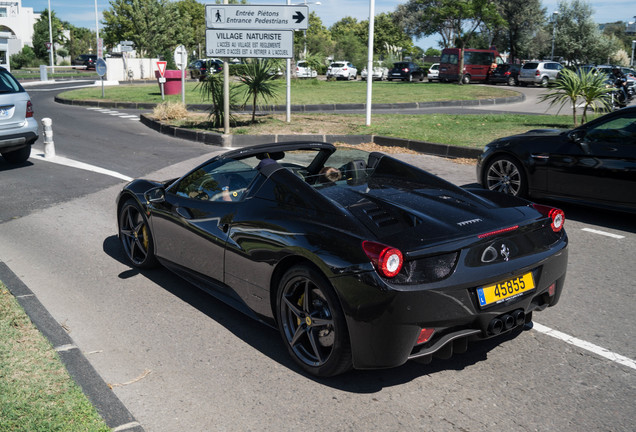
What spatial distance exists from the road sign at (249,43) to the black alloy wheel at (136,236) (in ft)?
33.4

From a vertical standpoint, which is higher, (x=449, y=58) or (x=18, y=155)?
(x=449, y=58)

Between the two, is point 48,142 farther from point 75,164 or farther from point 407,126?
point 407,126

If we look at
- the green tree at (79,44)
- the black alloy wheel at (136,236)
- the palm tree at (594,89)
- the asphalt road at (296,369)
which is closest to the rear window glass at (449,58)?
the palm tree at (594,89)

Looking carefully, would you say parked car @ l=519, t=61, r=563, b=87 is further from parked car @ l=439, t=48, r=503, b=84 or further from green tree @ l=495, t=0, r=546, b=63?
green tree @ l=495, t=0, r=546, b=63

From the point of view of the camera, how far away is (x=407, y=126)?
16.7 metres

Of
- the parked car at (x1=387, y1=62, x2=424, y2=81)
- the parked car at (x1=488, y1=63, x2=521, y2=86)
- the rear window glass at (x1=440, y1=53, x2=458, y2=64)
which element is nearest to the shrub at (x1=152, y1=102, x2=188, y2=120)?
the rear window glass at (x1=440, y1=53, x2=458, y2=64)

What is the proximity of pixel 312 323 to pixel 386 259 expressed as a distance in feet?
2.39

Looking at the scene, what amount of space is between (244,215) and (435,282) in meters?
1.51

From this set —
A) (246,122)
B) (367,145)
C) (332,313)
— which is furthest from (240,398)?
(246,122)

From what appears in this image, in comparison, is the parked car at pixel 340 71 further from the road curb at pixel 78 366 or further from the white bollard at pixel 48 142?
the road curb at pixel 78 366

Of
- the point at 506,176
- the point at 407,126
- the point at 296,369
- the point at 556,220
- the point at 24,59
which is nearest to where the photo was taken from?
the point at 296,369

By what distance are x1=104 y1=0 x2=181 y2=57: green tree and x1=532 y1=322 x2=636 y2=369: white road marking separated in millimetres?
60532

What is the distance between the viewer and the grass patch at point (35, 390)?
125 inches

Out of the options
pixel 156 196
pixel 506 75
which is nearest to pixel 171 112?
pixel 156 196
